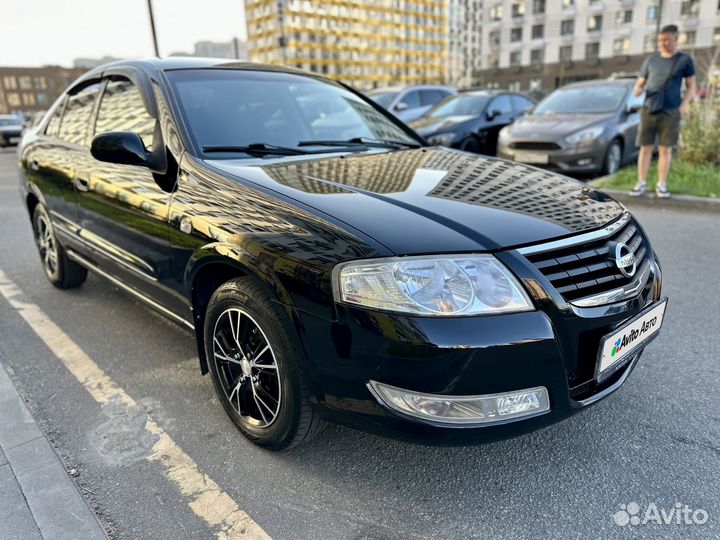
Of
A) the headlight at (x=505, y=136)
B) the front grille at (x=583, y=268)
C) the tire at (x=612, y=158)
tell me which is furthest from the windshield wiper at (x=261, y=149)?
the tire at (x=612, y=158)

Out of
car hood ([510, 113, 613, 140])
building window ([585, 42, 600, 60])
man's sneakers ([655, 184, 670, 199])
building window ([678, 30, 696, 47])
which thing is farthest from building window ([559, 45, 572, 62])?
man's sneakers ([655, 184, 670, 199])

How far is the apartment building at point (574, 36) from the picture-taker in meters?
53.0

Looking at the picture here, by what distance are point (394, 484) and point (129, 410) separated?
4.47ft

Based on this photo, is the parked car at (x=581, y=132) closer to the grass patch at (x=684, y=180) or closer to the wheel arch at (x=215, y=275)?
the grass patch at (x=684, y=180)

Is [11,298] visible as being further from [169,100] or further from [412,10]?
[412,10]

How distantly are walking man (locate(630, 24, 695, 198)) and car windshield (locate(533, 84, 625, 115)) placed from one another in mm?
1873

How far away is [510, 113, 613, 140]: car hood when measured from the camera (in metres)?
7.73

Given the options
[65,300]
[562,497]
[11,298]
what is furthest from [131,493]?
[11,298]

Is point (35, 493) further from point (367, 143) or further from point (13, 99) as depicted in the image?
point (13, 99)

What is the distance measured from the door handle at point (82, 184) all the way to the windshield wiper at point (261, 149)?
1109mm

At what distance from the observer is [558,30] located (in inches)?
2377

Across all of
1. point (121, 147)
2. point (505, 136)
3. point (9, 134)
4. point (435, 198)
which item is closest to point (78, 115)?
point (121, 147)

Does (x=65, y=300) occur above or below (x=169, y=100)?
below

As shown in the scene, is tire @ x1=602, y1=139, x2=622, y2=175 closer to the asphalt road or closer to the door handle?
the asphalt road
